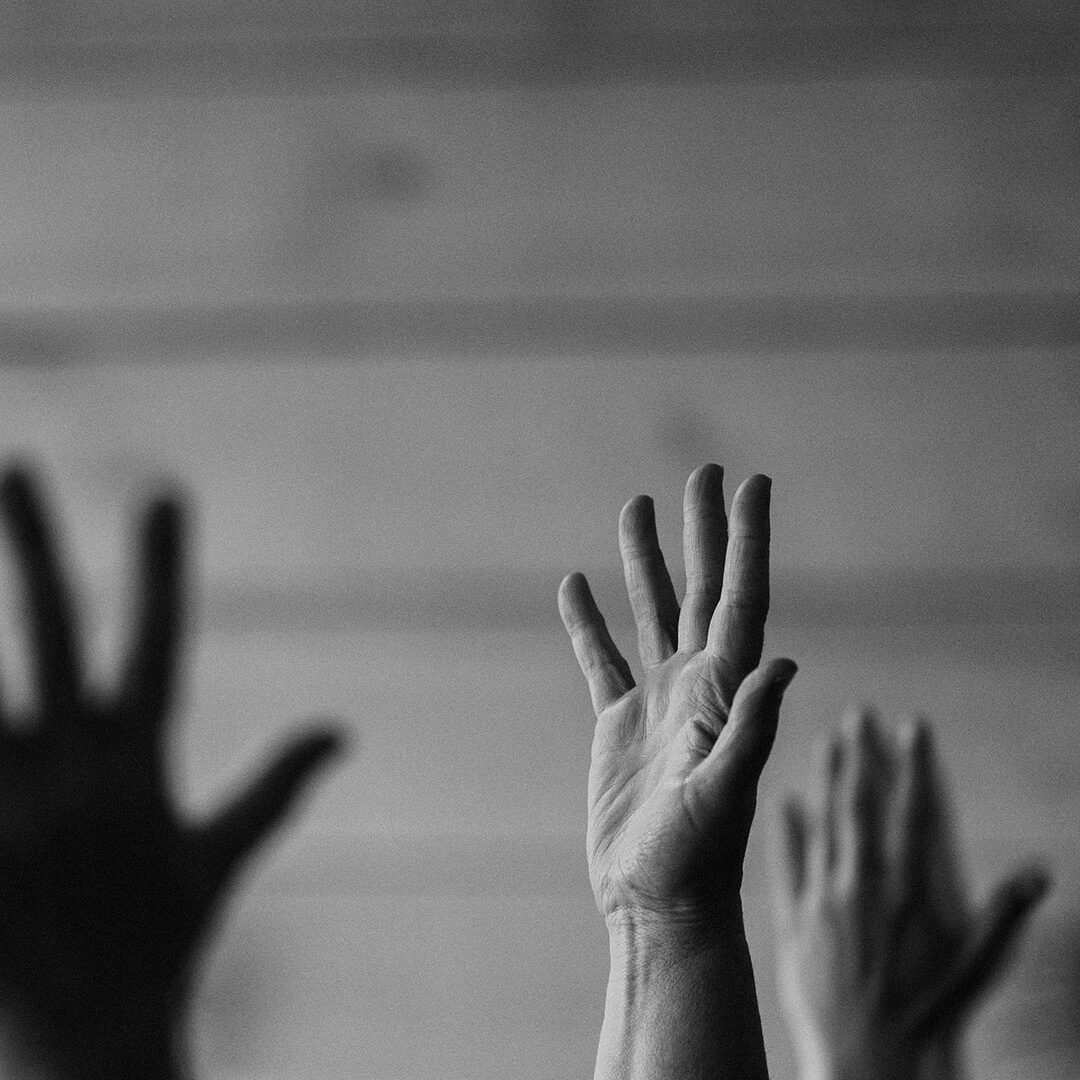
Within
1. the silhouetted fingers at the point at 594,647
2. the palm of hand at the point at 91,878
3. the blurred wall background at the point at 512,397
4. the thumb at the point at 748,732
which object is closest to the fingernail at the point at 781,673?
the thumb at the point at 748,732

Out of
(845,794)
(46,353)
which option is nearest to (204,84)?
(46,353)

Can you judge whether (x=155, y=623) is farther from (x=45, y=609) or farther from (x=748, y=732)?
(x=748, y=732)

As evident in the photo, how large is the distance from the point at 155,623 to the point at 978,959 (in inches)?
17.0

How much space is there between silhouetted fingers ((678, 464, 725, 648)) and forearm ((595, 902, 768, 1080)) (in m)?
0.09

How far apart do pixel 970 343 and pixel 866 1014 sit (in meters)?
0.45

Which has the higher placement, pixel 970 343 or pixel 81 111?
pixel 81 111

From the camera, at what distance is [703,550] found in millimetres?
422

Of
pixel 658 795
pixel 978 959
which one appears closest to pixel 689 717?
pixel 658 795

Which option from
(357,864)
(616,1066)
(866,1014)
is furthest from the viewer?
(357,864)

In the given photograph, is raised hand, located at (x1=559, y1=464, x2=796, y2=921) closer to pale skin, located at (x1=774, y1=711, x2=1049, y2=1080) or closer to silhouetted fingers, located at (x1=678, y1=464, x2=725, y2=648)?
silhouetted fingers, located at (x1=678, y1=464, x2=725, y2=648)

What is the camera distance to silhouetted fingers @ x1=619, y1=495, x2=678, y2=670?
0.44m

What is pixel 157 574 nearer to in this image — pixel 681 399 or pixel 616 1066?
pixel 616 1066

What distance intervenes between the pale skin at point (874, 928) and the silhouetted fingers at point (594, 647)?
194 millimetres

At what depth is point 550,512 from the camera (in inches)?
31.8
